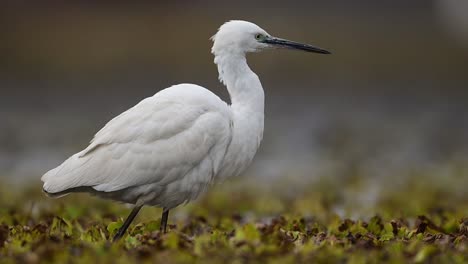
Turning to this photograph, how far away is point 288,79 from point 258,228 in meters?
14.7

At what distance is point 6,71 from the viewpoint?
20.2 metres

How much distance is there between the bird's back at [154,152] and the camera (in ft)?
19.4

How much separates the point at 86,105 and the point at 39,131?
2554mm

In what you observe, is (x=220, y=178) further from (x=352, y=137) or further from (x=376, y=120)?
(x=376, y=120)

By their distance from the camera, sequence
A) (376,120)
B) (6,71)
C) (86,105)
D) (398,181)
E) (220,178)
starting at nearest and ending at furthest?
1. (220,178)
2. (398,181)
3. (376,120)
4. (86,105)
5. (6,71)

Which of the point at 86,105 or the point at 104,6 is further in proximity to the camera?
the point at 104,6

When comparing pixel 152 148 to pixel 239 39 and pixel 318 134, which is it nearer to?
pixel 239 39

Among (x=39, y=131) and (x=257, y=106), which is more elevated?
(x=257, y=106)

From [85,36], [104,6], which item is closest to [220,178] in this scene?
[85,36]

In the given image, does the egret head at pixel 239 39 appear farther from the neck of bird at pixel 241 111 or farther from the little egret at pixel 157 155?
the little egret at pixel 157 155

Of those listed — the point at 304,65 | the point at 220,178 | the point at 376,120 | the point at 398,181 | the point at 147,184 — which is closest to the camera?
the point at 147,184

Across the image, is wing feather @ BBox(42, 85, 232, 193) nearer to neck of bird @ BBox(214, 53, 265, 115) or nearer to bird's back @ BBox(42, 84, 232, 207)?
bird's back @ BBox(42, 84, 232, 207)

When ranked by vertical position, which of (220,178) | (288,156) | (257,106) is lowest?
(288,156)

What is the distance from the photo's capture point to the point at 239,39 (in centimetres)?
652
